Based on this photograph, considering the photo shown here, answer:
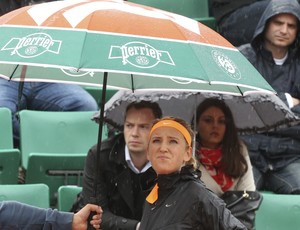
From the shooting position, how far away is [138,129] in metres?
5.73

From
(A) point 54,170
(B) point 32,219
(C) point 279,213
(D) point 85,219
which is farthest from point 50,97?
(B) point 32,219

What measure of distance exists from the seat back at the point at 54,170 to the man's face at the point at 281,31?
1849 mm

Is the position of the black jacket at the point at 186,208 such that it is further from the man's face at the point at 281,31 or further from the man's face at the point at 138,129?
the man's face at the point at 281,31

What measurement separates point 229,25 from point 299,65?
130 cm

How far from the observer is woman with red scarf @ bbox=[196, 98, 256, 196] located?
5.98 meters

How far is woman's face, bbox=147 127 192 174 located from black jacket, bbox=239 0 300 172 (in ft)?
8.29

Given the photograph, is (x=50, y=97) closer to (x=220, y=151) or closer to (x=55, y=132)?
(x=55, y=132)

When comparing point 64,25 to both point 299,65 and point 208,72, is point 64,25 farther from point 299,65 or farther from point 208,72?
point 299,65

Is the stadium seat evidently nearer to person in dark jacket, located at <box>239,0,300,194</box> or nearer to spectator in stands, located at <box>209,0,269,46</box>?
Answer: spectator in stands, located at <box>209,0,269,46</box>

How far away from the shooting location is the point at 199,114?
619cm

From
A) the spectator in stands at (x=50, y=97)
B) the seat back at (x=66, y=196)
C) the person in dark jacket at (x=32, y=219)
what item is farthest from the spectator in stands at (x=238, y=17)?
the person in dark jacket at (x=32, y=219)

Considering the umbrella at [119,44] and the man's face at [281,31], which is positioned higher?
the man's face at [281,31]

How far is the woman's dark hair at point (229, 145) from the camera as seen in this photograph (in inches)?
236

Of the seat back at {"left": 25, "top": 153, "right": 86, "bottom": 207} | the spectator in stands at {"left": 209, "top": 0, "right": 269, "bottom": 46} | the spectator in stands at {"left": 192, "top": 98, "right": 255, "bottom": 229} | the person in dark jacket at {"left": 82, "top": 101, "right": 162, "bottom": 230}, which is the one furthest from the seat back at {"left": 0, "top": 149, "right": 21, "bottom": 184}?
the spectator in stands at {"left": 209, "top": 0, "right": 269, "bottom": 46}
